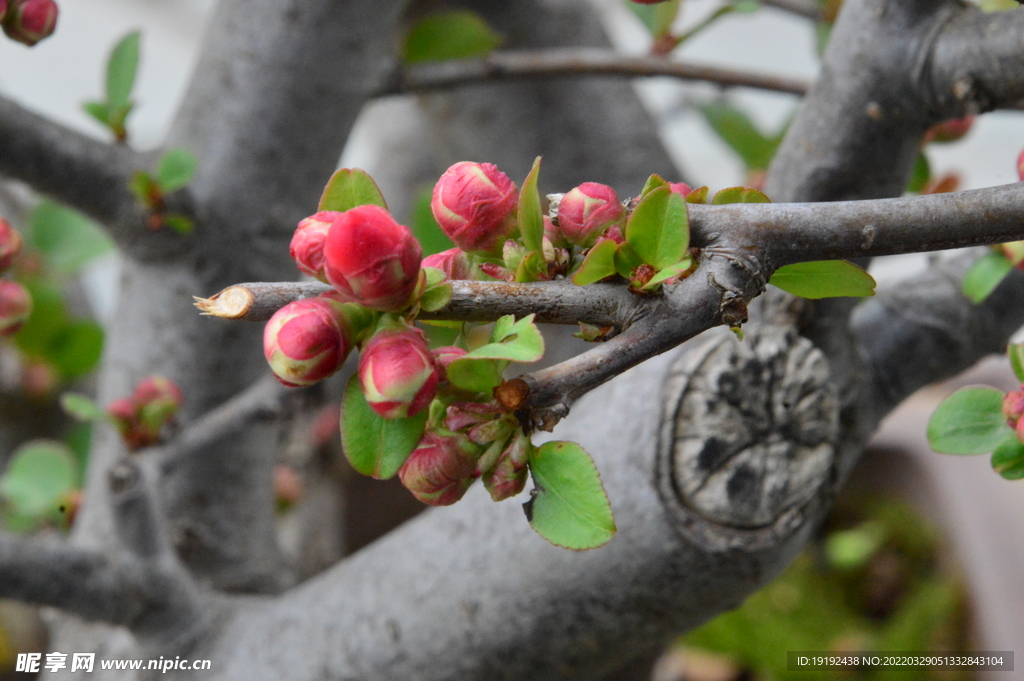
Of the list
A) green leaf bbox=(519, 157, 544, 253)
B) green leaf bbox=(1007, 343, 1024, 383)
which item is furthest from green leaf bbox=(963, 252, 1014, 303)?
green leaf bbox=(519, 157, 544, 253)

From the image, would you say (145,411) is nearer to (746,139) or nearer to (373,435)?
(373,435)

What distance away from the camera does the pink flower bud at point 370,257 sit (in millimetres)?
232

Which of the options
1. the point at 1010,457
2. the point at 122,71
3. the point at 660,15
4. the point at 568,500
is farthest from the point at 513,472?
the point at 660,15

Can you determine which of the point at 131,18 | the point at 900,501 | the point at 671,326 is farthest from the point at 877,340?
the point at 131,18

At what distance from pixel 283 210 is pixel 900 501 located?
3.20 ft

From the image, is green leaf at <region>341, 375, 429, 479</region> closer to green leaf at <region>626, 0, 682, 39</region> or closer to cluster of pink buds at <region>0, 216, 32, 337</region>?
cluster of pink buds at <region>0, 216, 32, 337</region>

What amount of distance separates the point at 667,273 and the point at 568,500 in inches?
3.5

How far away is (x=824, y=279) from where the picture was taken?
30 centimetres

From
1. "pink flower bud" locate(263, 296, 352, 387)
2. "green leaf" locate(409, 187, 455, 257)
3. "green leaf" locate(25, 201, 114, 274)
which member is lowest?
"green leaf" locate(25, 201, 114, 274)

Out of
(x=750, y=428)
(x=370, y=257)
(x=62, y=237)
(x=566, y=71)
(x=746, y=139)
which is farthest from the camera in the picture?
(x=62, y=237)

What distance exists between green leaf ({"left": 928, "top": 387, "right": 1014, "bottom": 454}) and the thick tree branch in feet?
1.45

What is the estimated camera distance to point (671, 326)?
0.26 meters

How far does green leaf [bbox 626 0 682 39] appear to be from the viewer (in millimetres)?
743

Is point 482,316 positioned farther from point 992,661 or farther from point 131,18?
point 131,18
